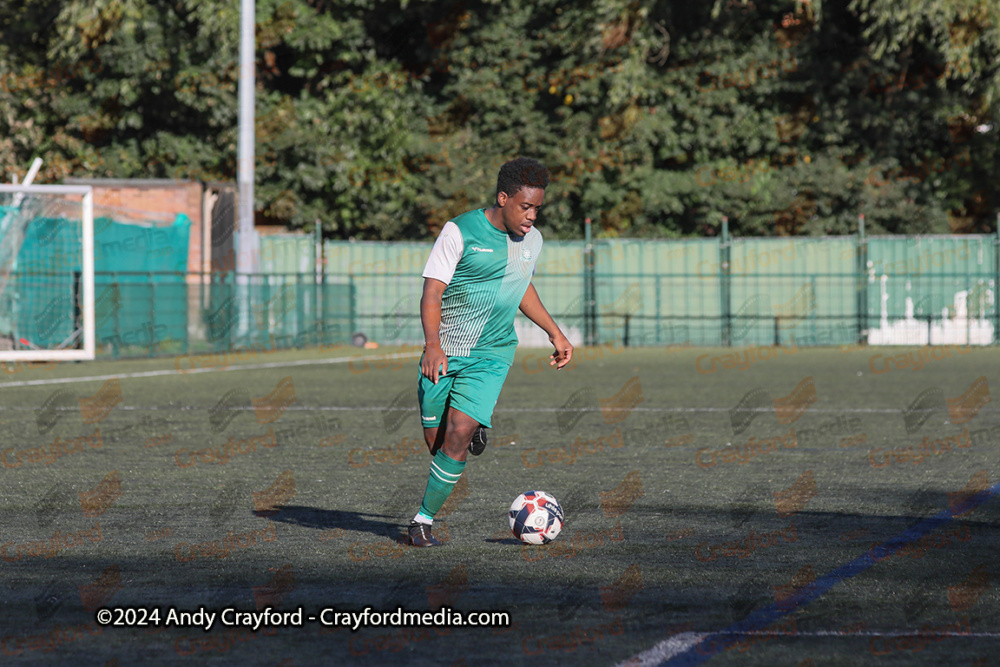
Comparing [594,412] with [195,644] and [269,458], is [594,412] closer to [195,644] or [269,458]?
[269,458]

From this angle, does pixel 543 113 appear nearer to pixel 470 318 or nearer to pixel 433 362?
pixel 470 318

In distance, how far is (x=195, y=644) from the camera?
4.41 m

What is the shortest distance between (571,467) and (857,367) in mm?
13506

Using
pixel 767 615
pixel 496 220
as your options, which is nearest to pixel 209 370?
pixel 496 220

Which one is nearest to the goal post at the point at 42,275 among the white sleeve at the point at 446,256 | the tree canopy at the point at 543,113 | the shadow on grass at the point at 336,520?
the tree canopy at the point at 543,113

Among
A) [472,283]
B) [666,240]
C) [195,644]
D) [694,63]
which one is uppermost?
[694,63]

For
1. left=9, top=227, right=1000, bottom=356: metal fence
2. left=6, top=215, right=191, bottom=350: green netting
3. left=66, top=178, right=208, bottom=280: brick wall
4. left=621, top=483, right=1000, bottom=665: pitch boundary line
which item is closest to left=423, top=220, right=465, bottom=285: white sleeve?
left=621, top=483, right=1000, bottom=665: pitch boundary line

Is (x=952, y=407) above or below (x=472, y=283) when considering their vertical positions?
below

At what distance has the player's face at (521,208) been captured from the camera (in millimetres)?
6145

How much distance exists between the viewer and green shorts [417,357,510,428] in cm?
621

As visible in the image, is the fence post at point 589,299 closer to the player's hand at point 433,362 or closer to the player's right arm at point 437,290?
the player's right arm at point 437,290

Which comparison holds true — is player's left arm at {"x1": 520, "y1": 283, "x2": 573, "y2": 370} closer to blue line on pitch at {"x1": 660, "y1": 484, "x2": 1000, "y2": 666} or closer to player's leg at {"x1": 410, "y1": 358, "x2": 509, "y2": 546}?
player's leg at {"x1": 410, "y1": 358, "x2": 509, "y2": 546}

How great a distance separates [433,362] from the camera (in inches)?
236

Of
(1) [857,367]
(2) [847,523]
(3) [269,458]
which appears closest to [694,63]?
(1) [857,367]
